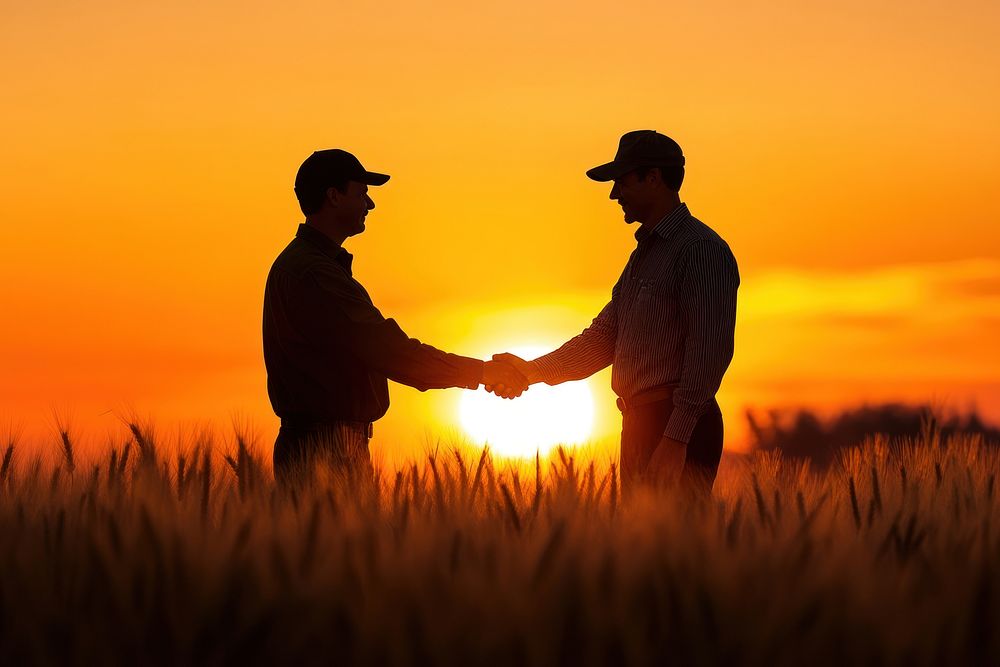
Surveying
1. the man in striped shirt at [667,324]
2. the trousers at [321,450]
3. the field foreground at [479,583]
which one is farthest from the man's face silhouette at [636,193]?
the field foreground at [479,583]

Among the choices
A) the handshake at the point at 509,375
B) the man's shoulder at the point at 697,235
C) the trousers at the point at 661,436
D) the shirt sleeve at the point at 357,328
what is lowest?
the trousers at the point at 661,436

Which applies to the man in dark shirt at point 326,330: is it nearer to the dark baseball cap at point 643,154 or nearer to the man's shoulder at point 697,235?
the dark baseball cap at point 643,154

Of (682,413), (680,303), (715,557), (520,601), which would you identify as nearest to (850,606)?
(715,557)

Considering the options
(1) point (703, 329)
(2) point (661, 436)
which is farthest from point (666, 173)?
(2) point (661, 436)

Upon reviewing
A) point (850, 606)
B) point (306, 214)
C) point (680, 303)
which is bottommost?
point (850, 606)

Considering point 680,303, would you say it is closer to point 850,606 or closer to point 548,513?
point 548,513

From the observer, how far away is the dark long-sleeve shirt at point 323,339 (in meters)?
6.38

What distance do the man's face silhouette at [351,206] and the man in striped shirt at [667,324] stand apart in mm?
1281

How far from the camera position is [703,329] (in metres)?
5.66

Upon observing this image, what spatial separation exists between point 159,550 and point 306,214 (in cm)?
348

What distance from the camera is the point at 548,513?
13.4 feet

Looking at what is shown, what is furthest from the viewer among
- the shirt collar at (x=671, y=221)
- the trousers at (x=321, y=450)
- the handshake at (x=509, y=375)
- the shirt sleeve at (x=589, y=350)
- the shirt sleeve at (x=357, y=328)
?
the handshake at (x=509, y=375)

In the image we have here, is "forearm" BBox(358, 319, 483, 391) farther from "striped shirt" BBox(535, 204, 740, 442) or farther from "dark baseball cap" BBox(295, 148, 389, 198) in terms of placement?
"striped shirt" BBox(535, 204, 740, 442)

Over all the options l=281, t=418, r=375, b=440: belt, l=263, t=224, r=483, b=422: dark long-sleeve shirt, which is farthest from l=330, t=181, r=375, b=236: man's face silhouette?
l=281, t=418, r=375, b=440: belt
